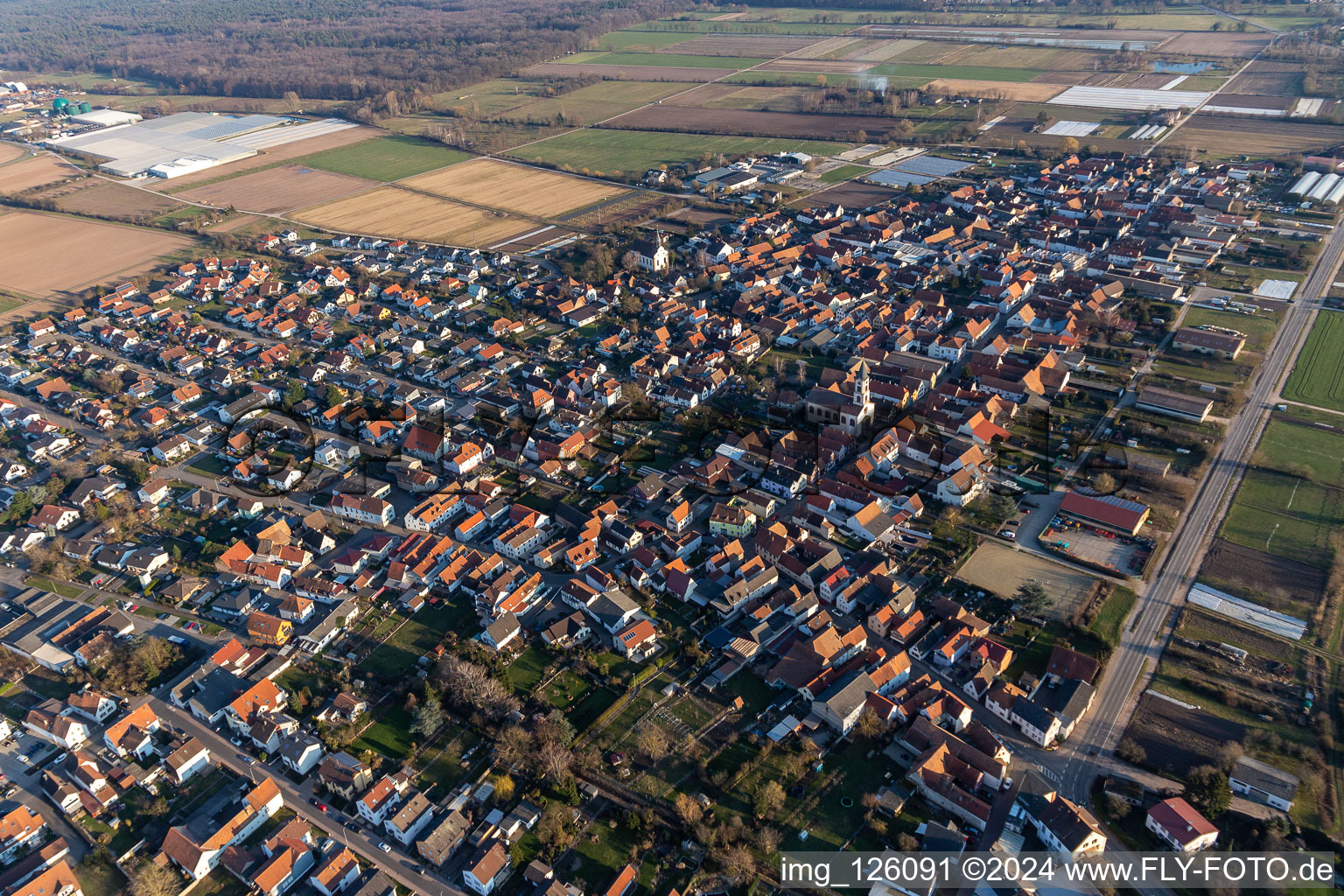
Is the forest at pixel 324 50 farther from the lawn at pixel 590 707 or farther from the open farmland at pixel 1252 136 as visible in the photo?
the lawn at pixel 590 707

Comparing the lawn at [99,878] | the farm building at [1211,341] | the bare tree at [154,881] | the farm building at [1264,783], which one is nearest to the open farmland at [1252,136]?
the farm building at [1211,341]

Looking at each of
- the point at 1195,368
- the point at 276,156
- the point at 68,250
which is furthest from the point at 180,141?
the point at 1195,368

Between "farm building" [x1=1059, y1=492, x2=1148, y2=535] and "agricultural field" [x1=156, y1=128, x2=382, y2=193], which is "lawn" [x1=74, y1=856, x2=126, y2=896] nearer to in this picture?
"farm building" [x1=1059, y1=492, x2=1148, y2=535]

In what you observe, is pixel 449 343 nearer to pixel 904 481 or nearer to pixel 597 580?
pixel 597 580

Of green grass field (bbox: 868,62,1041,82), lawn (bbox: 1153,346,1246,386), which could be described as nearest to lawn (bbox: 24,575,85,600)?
lawn (bbox: 1153,346,1246,386)

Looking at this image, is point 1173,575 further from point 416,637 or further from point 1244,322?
point 416,637

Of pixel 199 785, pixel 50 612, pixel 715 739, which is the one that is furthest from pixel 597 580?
pixel 50 612

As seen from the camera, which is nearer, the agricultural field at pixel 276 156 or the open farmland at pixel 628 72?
the agricultural field at pixel 276 156

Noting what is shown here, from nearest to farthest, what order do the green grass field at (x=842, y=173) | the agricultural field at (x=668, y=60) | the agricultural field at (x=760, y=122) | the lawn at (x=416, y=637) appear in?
1. the lawn at (x=416, y=637)
2. the green grass field at (x=842, y=173)
3. the agricultural field at (x=760, y=122)
4. the agricultural field at (x=668, y=60)
